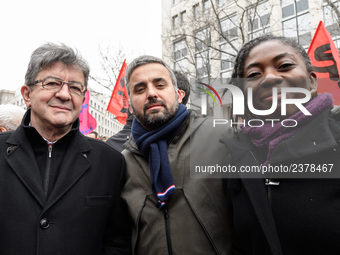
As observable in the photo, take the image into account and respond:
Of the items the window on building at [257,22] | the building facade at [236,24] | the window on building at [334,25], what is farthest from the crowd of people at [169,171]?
the building facade at [236,24]

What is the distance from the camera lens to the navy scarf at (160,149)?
5.77 ft

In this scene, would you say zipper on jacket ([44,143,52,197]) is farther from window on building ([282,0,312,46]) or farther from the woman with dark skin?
window on building ([282,0,312,46])

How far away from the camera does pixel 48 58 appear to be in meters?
1.99

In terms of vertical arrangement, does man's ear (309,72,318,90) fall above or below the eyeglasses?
below

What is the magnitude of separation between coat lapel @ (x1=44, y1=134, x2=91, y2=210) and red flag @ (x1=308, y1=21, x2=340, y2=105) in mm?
3636

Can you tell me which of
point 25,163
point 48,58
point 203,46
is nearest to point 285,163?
point 25,163

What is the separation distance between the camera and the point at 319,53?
450cm

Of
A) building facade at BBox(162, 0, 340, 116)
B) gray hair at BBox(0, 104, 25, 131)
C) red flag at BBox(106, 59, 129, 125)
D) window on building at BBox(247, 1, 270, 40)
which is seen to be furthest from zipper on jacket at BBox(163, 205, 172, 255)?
building facade at BBox(162, 0, 340, 116)

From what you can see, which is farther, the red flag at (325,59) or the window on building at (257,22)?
the window on building at (257,22)

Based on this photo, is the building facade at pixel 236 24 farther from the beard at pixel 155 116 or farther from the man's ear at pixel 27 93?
the man's ear at pixel 27 93

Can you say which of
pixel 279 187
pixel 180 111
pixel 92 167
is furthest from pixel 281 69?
pixel 92 167

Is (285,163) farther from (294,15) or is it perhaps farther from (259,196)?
(294,15)

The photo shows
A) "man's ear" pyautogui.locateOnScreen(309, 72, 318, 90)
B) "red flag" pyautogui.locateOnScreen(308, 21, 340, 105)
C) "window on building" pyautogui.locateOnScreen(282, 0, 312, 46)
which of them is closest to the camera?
"man's ear" pyautogui.locateOnScreen(309, 72, 318, 90)

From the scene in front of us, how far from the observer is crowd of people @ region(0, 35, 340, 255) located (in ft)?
4.53
